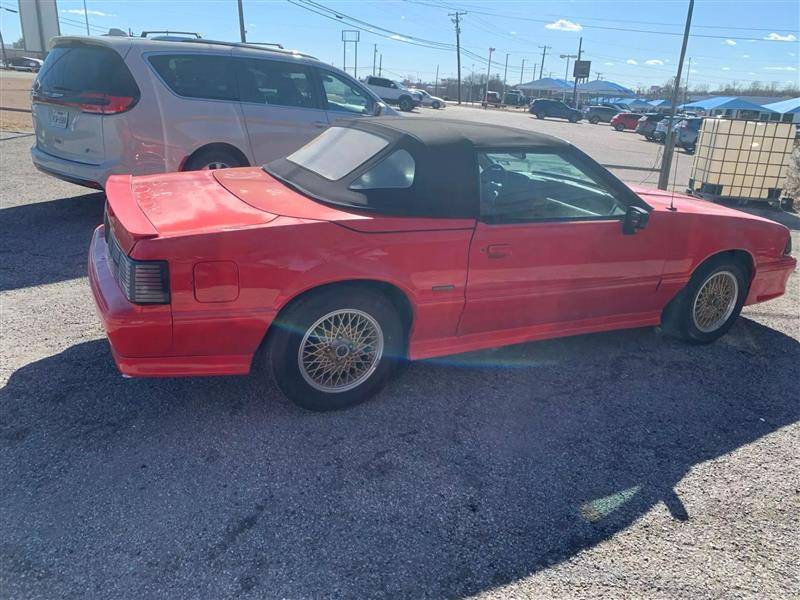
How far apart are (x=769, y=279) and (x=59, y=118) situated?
6478 millimetres

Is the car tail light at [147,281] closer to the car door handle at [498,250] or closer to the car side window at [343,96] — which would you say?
the car door handle at [498,250]

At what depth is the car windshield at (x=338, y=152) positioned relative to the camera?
3410 millimetres

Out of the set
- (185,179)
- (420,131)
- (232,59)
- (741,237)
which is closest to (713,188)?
(741,237)

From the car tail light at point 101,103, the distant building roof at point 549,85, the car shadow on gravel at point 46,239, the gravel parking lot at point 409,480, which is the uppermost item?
the distant building roof at point 549,85

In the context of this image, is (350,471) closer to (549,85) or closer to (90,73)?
(90,73)

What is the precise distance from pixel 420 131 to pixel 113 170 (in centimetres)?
377

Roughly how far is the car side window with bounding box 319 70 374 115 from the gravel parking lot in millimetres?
4309

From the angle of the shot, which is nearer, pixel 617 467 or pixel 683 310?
pixel 617 467

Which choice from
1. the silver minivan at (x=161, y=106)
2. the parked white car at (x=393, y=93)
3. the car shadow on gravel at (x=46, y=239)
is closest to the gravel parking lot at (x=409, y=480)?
the car shadow on gravel at (x=46, y=239)

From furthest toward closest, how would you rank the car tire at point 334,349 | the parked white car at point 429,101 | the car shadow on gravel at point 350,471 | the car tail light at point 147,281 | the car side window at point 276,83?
1. the parked white car at point 429,101
2. the car side window at point 276,83
3. the car tire at point 334,349
4. the car tail light at point 147,281
5. the car shadow on gravel at point 350,471

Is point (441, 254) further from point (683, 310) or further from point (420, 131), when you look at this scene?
point (683, 310)

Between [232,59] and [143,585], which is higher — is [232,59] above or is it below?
above

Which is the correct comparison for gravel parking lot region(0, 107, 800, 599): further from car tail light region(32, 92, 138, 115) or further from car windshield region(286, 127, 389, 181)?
car tail light region(32, 92, 138, 115)

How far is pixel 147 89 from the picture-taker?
5.93 metres
